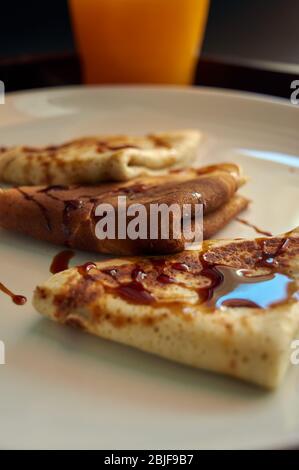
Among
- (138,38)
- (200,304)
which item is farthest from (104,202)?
(138,38)

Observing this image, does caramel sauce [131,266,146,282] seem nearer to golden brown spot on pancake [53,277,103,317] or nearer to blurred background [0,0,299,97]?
golden brown spot on pancake [53,277,103,317]

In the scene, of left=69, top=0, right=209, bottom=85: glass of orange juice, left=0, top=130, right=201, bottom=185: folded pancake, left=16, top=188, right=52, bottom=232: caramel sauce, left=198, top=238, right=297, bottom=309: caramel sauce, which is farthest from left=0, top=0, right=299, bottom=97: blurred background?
left=198, top=238, right=297, bottom=309: caramel sauce

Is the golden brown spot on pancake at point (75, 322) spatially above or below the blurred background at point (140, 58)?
below

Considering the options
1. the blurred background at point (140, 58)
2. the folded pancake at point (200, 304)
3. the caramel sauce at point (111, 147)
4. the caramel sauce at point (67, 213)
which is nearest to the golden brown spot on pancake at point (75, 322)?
the folded pancake at point (200, 304)

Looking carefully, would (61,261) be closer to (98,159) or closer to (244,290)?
(98,159)

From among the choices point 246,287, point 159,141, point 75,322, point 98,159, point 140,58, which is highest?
point 140,58

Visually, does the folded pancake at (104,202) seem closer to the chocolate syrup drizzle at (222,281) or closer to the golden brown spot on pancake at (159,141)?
the chocolate syrup drizzle at (222,281)

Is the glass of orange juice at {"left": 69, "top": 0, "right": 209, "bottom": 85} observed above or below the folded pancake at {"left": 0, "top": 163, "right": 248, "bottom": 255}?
above
